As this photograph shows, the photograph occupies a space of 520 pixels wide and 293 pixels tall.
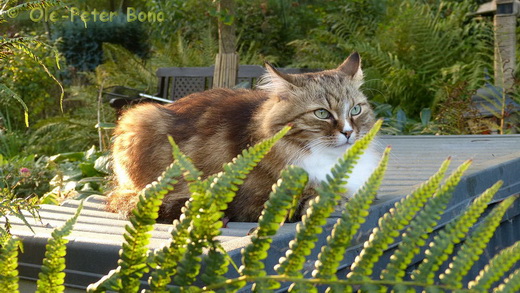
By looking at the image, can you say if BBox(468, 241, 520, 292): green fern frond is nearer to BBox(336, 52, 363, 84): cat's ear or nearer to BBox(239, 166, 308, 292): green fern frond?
BBox(239, 166, 308, 292): green fern frond

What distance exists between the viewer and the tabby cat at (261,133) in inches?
111

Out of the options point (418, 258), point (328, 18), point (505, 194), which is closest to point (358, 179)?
point (418, 258)

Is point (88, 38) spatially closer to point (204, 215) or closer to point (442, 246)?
point (204, 215)

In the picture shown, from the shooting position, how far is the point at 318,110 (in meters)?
2.91

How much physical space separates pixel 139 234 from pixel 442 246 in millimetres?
443

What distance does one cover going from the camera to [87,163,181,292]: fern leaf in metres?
1.00

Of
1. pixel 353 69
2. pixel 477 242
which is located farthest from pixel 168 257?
pixel 353 69

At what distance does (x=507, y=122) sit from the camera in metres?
7.18

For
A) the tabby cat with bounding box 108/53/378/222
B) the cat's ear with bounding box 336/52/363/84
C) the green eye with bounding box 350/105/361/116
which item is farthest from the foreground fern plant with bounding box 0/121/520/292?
the cat's ear with bounding box 336/52/363/84

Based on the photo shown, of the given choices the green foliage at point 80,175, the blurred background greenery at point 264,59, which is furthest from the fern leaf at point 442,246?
the blurred background greenery at point 264,59

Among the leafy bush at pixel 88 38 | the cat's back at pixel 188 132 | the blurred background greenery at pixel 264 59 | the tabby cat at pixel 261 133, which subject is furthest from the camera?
the leafy bush at pixel 88 38

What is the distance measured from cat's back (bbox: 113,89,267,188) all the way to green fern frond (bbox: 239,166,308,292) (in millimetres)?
1855

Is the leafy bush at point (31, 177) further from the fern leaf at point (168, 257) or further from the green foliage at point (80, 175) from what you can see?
the fern leaf at point (168, 257)

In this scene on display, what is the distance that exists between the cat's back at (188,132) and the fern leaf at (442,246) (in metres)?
1.87
